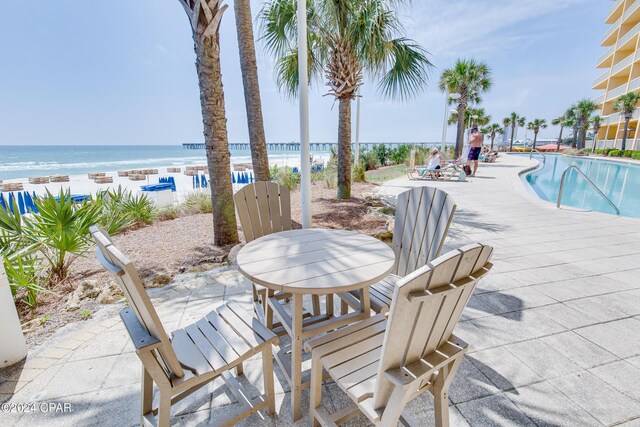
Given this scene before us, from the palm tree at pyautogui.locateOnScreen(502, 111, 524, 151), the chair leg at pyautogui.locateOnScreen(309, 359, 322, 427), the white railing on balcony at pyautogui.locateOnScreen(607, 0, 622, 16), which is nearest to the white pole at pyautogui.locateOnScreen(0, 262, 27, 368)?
the chair leg at pyautogui.locateOnScreen(309, 359, 322, 427)

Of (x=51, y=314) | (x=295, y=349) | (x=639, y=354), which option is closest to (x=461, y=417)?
(x=295, y=349)

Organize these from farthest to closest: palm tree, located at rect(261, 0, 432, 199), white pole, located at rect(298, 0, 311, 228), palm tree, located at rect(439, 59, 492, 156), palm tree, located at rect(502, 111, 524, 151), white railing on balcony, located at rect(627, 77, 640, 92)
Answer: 1. palm tree, located at rect(502, 111, 524, 151)
2. white railing on balcony, located at rect(627, 77, 640, 92)
3. palm tree, located at rect(439, 59, 492, 156)
4. palm tree, located at rect(261, 0, 432, 199)
5. white pole, located at rect(298, 0, 311, 228)

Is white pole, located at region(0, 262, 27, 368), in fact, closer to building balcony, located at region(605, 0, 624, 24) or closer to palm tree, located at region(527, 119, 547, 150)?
building balcony, located at region(605, 0, 624, 24)

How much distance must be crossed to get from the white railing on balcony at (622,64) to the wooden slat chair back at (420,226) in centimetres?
3633

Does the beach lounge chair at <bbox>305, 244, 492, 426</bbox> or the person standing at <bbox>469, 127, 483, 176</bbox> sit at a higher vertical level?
the person standing at <bbox>469, 127, 483, 176</bbox>

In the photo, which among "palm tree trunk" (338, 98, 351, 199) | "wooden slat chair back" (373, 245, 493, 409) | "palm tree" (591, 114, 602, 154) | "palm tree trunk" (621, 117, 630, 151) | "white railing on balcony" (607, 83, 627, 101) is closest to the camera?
"wooden slat chair back" (373, 245, 493, 409)

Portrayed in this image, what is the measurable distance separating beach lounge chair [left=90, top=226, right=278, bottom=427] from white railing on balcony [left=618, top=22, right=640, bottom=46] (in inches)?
1508

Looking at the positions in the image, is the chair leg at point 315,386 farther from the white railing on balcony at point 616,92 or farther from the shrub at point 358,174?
the white railing on balcony at point 616,92

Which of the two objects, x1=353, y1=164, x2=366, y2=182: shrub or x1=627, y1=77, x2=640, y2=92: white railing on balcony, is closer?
x1=353, y1=164, x2=366, y2=182: shrub

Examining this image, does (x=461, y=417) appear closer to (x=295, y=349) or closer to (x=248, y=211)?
(x=295, y=349)

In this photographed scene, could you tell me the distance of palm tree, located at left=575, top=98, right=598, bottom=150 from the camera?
3179 cm

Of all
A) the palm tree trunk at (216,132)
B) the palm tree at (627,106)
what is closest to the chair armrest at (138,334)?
the palm tree trunk at (216,132)

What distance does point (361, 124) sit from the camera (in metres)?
12.4

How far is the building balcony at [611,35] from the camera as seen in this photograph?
1046 inches
